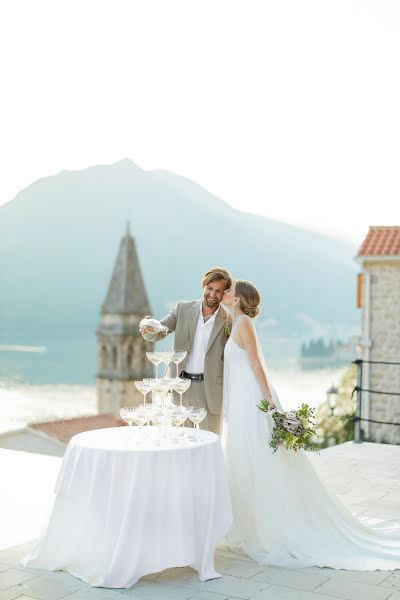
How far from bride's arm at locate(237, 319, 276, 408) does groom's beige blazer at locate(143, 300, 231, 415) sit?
434mm

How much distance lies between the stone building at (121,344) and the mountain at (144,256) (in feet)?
75.0

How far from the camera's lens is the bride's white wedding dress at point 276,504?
178 inches

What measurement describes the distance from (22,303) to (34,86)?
29.7 metres

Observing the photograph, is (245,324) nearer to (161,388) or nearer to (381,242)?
A: (161,388)

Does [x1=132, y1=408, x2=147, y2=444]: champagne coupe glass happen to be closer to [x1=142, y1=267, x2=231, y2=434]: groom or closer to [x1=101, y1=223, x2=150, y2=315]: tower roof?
[x1=142, y1=267, x2=231, y2=434]: groom

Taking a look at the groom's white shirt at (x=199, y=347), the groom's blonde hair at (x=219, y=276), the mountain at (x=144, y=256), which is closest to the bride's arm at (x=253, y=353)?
the groom's blonde hair at (x=219, y=276)

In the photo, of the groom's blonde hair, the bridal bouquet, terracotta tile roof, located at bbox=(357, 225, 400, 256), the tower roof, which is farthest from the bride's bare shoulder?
the tower roof

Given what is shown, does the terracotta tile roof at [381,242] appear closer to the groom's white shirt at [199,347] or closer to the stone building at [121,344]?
the groom's white shirt at [199,347]

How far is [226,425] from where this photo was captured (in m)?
4.86

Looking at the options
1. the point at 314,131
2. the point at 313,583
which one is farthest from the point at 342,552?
the point at 314,131

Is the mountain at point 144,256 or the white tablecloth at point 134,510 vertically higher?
the mountain at point 144,256

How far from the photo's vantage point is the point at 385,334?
65.2 ft

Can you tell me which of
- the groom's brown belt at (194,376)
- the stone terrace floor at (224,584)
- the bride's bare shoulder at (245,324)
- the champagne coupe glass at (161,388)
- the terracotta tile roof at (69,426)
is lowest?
the terracotta tile roof at (69,426)

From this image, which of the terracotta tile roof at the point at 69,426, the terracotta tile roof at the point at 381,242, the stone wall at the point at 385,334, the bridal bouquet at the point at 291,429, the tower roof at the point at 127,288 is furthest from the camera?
the tower roof at the point at 127,288
